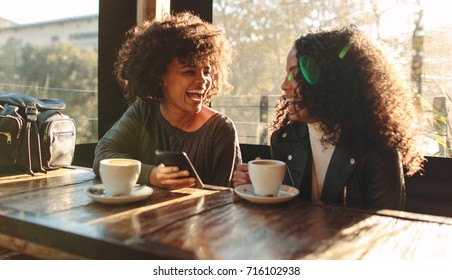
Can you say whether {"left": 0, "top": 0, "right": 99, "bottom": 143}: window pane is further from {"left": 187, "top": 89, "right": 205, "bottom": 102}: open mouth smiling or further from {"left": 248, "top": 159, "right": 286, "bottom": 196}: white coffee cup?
{"left": 248, "top": 159, "right": 286, "bottom": 196}: white coffee cup

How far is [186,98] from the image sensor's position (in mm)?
1750

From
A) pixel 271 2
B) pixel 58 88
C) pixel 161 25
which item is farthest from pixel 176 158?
pixel 58 88

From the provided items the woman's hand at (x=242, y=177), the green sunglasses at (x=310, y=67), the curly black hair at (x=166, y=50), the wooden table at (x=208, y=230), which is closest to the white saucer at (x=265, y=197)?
the wooden table at (x=208, y=230)

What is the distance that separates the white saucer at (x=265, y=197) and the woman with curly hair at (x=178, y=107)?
0.48 metres

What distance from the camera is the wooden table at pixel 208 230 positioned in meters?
0.79

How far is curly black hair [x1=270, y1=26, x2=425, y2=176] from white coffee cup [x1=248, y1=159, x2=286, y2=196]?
1.20ft

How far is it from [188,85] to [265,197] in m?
0.78

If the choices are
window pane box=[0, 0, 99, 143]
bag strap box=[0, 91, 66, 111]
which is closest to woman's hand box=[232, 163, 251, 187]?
bag strap box=[0, 91, 66, 111]

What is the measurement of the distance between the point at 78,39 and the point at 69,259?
6.90 feet

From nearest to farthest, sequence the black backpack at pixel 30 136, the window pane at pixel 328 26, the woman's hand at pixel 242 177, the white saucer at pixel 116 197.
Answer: the white saucer at pixel 116 197 → the woman's hand at pixel 242 177 → the black backpack at pixel 30 136 → the window pane at pixel 328 26

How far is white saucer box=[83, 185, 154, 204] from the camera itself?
1.08 m

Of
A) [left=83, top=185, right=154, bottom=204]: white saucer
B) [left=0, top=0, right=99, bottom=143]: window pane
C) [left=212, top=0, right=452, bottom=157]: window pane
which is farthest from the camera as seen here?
[left=0, top=0, right=99, bottom=143]: window pane

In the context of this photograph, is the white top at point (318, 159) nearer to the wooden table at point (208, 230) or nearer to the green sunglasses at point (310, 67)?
the green sunglasses at point (310, 67)

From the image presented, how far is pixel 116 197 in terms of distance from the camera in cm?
110
